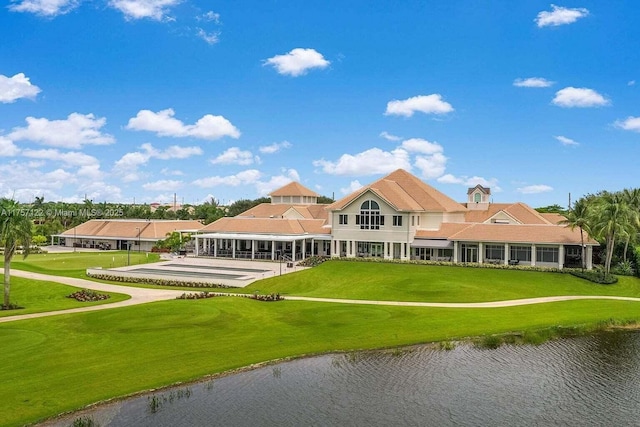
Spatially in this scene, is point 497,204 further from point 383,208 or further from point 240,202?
point 240,202

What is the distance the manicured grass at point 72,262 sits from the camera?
6494 centimetres

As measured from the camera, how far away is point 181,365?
25359 millimetres

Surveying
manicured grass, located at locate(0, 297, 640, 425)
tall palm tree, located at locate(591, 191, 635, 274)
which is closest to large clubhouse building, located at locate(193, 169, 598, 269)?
tall palm tree, located at locate(591, 191, 635, 274)

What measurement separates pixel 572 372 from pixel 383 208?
3914 centimetres

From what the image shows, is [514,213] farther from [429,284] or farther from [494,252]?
[429,284]

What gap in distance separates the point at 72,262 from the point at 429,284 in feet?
158

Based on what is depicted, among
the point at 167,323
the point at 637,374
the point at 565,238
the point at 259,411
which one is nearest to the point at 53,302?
the point at 167,323

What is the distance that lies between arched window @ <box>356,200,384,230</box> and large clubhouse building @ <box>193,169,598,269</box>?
0.37 feet

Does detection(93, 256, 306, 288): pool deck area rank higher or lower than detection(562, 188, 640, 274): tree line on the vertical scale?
lower

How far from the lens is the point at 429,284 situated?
47312mm

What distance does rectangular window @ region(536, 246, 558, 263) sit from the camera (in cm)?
5703

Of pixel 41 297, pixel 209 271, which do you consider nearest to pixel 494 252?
pixel 209 271

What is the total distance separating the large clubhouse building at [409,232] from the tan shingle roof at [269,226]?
13 cm

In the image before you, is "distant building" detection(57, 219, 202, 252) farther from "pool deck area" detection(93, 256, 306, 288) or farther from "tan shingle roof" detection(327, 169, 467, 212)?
"tan shingle roof" detection(327, 169, 467, 212)
